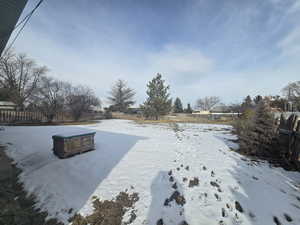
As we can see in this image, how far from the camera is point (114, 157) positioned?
4797 millimetres

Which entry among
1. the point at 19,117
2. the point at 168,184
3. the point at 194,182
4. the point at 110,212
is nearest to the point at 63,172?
the point at 110,212

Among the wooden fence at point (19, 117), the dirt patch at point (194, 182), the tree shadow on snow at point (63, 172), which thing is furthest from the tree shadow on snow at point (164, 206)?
the wooden fence at point (19, 117)

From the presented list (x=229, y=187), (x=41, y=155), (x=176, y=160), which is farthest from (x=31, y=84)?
(x=229, y=187)

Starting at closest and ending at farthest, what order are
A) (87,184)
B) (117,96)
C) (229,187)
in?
(229,187), (87,184), (117,96)

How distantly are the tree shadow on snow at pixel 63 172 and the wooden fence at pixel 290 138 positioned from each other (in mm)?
5647

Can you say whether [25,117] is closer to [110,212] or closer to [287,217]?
[110,212]

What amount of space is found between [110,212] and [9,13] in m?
4.23

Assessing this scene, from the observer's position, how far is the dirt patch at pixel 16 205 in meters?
2.52

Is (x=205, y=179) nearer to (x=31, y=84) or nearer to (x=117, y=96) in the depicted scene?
(x=31, y=84)

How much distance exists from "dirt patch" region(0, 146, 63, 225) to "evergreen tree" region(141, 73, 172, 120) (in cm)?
2037

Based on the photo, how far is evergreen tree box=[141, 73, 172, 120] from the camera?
77.8ft

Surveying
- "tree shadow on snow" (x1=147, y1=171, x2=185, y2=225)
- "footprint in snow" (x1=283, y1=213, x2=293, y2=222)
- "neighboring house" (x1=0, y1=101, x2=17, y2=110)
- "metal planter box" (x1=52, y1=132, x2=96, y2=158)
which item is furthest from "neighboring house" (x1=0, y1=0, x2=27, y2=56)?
"neighboring house" (x1=0, y1=101, x2=17, y2=110)

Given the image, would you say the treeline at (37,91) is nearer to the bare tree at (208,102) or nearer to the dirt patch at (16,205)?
the dirt patch at (16,205)

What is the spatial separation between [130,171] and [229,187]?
97.3 inches
